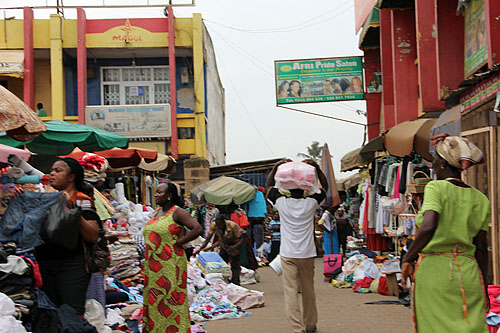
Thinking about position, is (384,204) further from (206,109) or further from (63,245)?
(206,109)

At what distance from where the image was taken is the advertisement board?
2144 cm

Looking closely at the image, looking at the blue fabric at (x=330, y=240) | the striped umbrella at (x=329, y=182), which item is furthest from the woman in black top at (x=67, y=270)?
the blue fabric at (x=330, y=240)

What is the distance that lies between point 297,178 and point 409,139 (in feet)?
10.5

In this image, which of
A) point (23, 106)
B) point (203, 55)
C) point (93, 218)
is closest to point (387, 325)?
point (93, 218)

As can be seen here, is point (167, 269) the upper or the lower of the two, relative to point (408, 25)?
lower

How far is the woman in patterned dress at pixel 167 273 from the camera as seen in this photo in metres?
6.03

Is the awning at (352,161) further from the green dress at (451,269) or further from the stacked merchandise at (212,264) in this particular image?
the green dress at (451,269)

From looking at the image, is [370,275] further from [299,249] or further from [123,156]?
[123,156]

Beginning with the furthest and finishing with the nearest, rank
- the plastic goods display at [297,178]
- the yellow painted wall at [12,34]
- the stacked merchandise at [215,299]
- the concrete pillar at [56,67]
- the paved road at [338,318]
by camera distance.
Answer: the yellow painted wall at [12,34] → the concrete pillar at [56,67] → the stacked merchandise at [215,299] → the paved road at [338,318] → the plastic goods display at [297,178]

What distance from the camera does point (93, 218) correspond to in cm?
467

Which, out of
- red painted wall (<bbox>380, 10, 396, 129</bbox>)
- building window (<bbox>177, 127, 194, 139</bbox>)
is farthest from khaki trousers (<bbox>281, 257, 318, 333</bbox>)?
building window (<bbox>177, 127, 194, 139</bbox>)

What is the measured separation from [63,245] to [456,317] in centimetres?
283

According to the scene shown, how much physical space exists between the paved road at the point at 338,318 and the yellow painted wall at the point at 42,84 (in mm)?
14673

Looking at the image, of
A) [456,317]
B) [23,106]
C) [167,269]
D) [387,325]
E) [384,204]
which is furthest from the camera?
[384,204]
